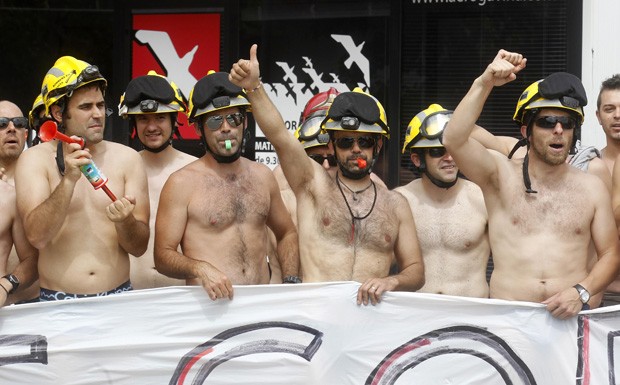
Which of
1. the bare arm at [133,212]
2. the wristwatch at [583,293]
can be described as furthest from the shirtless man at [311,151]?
the wristwatch at [583,293]

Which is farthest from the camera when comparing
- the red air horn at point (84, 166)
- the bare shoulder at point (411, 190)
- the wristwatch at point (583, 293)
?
the bare shoulder at point (411, 190)

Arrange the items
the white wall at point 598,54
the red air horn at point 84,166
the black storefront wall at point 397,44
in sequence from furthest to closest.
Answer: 1. the black storefront wall at point 397,44
2. the white wall at point 598,54
3. the red air horn at point 84,166

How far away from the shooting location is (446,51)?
394 inches

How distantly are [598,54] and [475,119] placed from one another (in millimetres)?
3549

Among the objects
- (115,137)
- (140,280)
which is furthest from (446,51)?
(140,280)

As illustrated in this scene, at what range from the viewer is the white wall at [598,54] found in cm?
931

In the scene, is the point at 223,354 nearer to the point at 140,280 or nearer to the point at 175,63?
the point at 140,280

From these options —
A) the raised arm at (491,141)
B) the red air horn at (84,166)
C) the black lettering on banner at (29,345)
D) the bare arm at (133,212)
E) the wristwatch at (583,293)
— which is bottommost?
the black lettering on banner at (29,345)

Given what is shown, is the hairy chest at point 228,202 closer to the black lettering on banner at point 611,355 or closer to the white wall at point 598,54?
the black lettering on banner at point 611,355

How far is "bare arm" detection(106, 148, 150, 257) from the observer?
6133 millimetres

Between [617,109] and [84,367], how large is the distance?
11.8 ft

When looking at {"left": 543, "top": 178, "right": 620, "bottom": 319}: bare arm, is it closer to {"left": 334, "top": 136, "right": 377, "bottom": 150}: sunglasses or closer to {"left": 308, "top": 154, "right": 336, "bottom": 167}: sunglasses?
{"left": 334, "top": 136, "right": 377, "bottom": 150}: sunglasses

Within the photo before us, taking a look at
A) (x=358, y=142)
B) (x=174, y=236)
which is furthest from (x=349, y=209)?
(x=174, y=236)

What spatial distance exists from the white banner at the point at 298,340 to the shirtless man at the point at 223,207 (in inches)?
14.2
